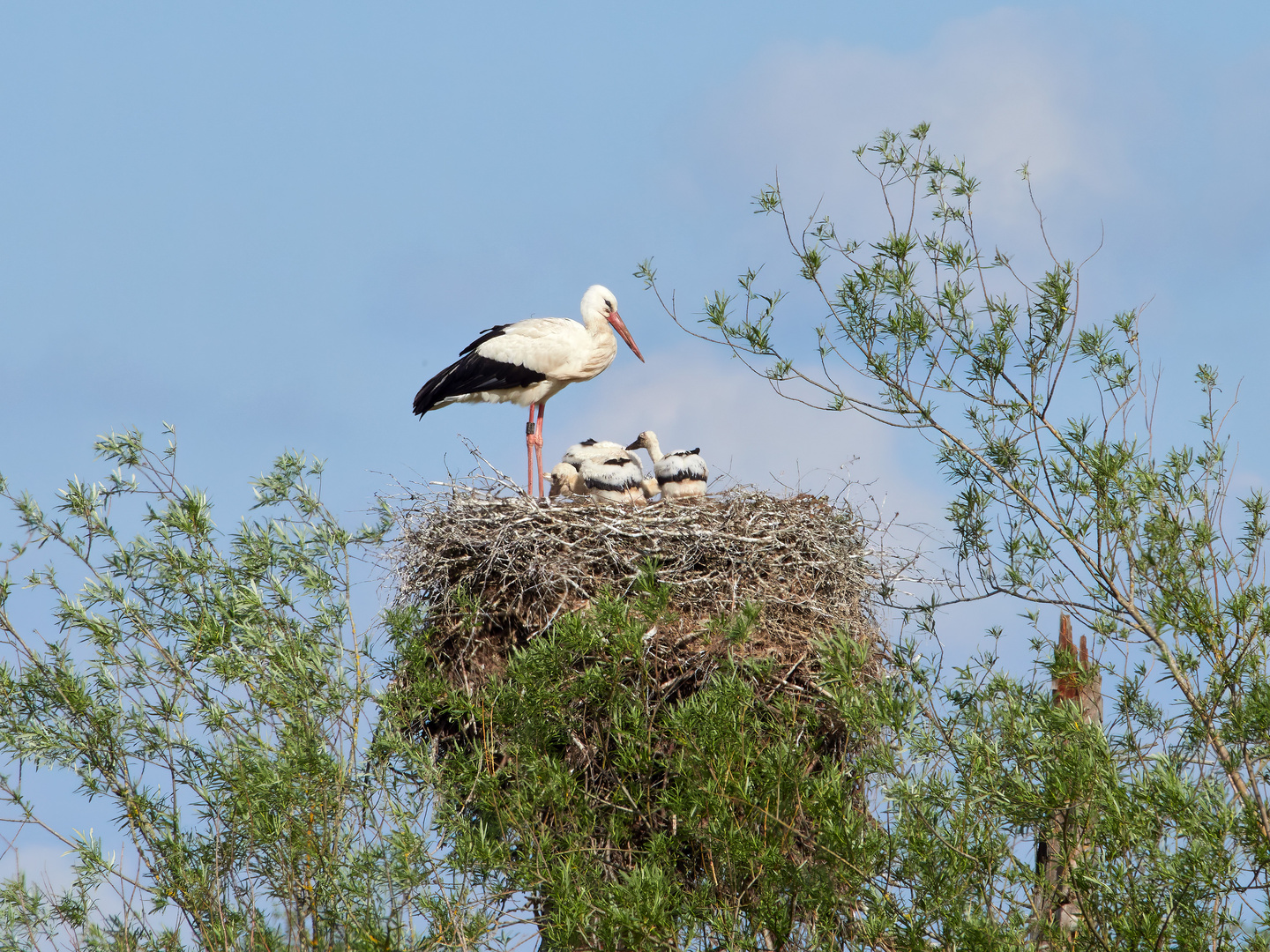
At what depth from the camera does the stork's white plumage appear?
10.4 meters

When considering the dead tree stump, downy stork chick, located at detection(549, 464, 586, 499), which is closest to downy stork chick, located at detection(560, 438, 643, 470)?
downy stork chick, located at detection(549, 464, 586, 499)

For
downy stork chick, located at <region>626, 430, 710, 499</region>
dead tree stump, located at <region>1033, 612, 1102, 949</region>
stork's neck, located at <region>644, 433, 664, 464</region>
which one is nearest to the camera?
dead tree stump, located at <region>1033, 612, 1102, 949</region>

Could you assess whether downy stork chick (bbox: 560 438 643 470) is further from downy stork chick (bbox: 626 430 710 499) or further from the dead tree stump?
the dead tree stump

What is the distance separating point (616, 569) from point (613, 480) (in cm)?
126

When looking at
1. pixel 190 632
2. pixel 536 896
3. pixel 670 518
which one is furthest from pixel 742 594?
pixel 190 632

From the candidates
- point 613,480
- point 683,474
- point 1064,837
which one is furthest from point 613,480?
point 1064,837

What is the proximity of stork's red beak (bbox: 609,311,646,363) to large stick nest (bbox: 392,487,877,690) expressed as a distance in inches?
137

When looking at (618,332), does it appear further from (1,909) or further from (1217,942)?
(1217,942)

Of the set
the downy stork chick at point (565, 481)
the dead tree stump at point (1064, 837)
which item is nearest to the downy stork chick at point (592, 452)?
the downy stork chick at point (565, 481)

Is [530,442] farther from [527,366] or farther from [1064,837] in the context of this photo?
[1064,837]

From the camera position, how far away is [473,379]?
1199 cm

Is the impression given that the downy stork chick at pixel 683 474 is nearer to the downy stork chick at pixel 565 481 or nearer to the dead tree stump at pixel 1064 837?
the downy stork chick at pixel 565 481

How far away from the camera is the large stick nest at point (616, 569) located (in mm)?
9195

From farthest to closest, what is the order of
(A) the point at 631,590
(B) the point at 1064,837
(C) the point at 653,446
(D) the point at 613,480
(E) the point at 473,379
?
(C) the point at 653,446
(E) the point at 473,379
(D) the point at 613,480
(A) the point at 631,590
(B) the point at 1064,837
